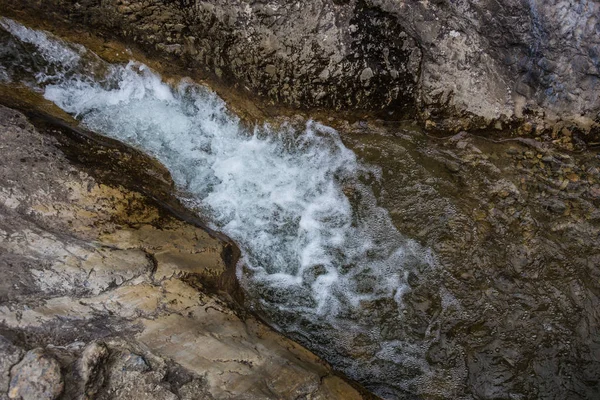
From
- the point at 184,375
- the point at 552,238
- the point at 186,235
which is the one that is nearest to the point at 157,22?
the point at 186,235

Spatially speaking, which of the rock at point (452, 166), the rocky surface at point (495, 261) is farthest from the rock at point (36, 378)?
the rock at point (452, 166)

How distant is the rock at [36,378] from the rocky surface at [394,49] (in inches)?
95.4

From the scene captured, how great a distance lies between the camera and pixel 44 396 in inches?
87.1

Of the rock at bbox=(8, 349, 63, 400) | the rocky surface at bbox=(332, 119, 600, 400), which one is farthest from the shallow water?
the rock at bbox=(8, 349, 63, 400)

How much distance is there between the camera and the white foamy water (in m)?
3.47

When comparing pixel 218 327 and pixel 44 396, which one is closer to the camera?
pixel 44 396

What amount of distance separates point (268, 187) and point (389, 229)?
1.01 meters

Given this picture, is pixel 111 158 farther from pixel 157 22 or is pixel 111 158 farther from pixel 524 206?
pixel 524 206

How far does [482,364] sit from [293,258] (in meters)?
1.51

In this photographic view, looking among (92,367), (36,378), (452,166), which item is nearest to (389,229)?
(452,166)

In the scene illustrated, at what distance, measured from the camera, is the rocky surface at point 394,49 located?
3531 mm

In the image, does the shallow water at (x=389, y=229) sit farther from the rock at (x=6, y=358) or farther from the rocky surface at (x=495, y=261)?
the rock at (x=6, y=358)

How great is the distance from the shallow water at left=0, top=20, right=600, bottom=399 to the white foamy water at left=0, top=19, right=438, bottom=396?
11 millimetres

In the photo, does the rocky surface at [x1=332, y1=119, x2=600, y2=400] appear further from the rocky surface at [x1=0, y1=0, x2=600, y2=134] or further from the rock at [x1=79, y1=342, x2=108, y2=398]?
the rock at [x1=79, y1=342, x2=108, y2=398]
